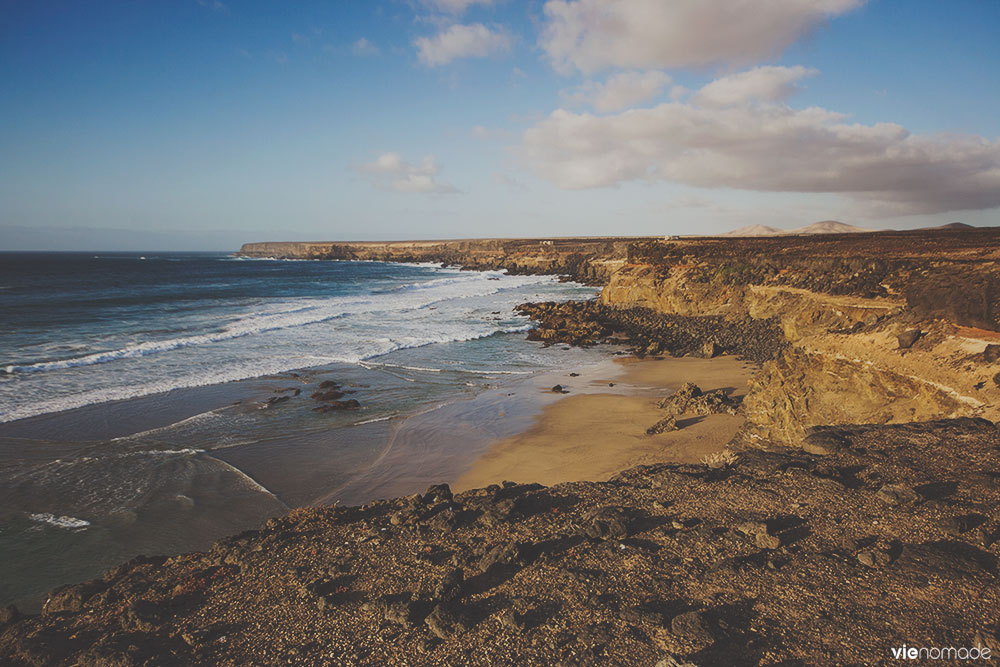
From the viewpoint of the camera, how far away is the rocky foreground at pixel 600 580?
500cm

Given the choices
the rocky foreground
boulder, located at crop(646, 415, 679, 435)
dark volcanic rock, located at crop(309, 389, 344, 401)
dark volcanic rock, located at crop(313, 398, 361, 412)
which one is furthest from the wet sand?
dark volcanic rock, located at crop(309, 389, 344, 401)

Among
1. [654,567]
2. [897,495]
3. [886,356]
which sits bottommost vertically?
[654,567]

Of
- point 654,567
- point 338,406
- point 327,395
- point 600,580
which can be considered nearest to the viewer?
point 600,580

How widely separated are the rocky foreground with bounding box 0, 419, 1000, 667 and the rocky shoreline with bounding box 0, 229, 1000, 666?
0.03m

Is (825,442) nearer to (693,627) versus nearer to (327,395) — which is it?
(693,627)

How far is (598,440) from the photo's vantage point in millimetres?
14281

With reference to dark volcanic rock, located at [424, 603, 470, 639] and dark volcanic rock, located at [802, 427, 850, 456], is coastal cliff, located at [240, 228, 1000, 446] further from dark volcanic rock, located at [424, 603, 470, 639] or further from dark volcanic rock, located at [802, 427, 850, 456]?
dark volcanic rock, located at [424, 603, 470, 639]

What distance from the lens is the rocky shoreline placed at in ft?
16.5

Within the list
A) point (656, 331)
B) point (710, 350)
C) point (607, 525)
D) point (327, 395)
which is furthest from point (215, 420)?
point (656, 331)

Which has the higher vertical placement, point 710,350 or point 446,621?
point 446,621

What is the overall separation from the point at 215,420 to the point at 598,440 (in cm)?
1283

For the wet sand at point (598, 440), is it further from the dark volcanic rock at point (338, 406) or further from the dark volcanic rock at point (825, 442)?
the dark volcanic rock at point (338, 406)

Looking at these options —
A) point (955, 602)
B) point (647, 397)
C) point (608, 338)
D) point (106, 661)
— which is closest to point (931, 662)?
point (955, 602)

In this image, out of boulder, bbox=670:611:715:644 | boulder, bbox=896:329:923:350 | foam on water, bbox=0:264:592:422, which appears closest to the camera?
boulder, bbox=670:611:715:644
